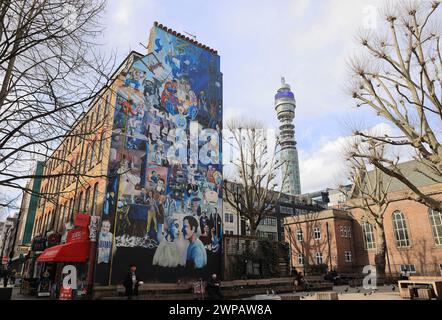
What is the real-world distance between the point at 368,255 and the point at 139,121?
3498cm

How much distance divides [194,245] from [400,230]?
29735 mm

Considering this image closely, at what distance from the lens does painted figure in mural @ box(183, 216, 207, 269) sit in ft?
61.9

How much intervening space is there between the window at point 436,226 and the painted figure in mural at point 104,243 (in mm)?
34716

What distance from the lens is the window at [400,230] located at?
3628cm

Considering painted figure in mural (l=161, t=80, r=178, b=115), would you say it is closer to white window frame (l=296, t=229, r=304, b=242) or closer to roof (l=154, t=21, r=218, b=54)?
roof (l=154, t=21, r=218, b=54)

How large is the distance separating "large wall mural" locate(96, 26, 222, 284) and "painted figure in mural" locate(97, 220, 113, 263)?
0.05m

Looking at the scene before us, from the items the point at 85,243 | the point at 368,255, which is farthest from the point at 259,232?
the point at 85,243

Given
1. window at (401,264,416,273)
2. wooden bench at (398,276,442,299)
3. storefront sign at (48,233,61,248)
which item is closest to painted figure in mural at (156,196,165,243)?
storefront sign at (48,233,61,248)

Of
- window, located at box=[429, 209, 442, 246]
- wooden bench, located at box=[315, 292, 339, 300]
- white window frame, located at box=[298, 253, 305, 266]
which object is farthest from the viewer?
white window frame, located at box=[298, 253, 305, 266]

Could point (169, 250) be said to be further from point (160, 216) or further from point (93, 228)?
point (93, 228)

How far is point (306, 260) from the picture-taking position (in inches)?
1665

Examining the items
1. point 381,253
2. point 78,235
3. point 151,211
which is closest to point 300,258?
point 381,253

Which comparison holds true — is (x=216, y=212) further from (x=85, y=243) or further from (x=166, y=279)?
(x=85, y=243)

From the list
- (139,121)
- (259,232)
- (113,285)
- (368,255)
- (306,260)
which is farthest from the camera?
(259,232)
